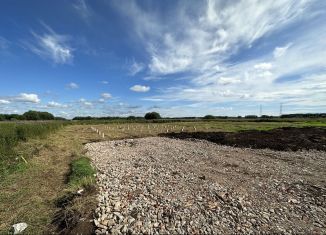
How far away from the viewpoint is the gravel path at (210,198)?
6.05 metres

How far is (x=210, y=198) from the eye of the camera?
790 centimetres

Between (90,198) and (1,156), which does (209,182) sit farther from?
(1,156)

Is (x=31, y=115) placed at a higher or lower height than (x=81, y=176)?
higher

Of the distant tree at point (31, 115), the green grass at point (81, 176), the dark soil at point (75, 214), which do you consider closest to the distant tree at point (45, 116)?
the distant tree at point (31, 115)

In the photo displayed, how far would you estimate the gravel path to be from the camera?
6.05m

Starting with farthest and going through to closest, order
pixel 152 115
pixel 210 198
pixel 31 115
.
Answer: pixel 152 115, pixel 31 115, pixel 210 198

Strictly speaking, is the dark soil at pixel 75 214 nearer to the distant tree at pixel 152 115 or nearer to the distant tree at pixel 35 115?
the distant tree at pixel 152 115

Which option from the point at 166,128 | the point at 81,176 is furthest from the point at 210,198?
the point at 166,128

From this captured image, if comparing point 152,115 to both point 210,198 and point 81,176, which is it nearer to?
point 81,176

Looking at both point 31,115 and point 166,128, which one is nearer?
point 166,128

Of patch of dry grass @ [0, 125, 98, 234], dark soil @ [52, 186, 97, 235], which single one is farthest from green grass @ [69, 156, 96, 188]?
dark soil @ [52, 186, 97, 235]

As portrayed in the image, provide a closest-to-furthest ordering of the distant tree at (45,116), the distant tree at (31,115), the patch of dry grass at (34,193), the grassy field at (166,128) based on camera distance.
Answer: the patch of dry grass at (34,193)
the grassy field at (166,128)
the distant tree at (31,115)
the distant tree at (45,116)

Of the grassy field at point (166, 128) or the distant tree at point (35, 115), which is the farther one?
the distant tree at point (35, 115)

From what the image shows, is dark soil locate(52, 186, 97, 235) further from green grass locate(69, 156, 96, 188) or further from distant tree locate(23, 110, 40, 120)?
distant tree locate(23, 110, 40, 120)
